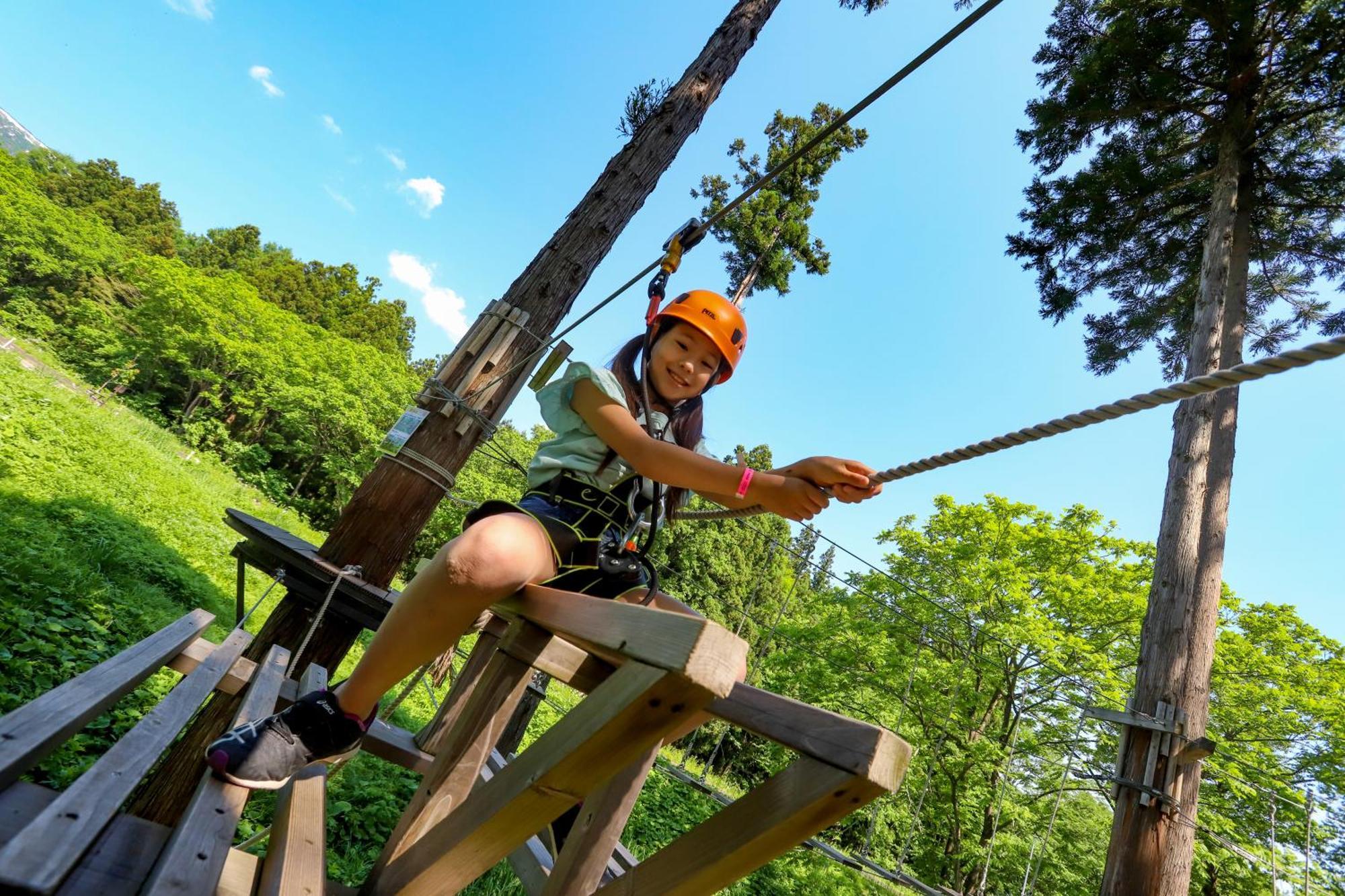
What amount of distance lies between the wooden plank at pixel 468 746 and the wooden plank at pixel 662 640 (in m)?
0.43

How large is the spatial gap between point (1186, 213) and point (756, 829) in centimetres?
876

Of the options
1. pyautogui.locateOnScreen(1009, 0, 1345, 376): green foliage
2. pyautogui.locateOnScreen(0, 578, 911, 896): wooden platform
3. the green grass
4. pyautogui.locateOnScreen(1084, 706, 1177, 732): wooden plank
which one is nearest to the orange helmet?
pyautogui.locateOnScreen(0, 578, 911, 896): wooden platform

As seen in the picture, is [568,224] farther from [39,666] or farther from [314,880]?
[39,666]

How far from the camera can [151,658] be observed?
5.24 feet

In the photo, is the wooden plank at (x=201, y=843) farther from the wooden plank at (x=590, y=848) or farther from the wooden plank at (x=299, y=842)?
the wooden plank at (x=590, y=848)

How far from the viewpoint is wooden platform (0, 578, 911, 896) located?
763 mm

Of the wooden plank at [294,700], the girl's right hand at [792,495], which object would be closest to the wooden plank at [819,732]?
the girl's right hand at [792,495]

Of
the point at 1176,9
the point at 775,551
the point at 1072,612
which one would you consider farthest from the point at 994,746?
the point at 1176,9

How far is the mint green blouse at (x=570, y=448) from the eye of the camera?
1579mm

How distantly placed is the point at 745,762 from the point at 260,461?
1708 centimetres

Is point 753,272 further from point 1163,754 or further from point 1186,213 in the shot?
point 1163,754

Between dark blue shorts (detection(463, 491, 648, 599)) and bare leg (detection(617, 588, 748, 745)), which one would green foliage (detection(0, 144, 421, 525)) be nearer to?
bare leg (detection(617, 588, 748, 745))

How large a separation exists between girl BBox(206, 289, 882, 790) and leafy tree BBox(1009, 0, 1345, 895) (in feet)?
14.0

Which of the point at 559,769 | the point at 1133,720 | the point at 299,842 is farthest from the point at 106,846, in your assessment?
the point at 1133,720
